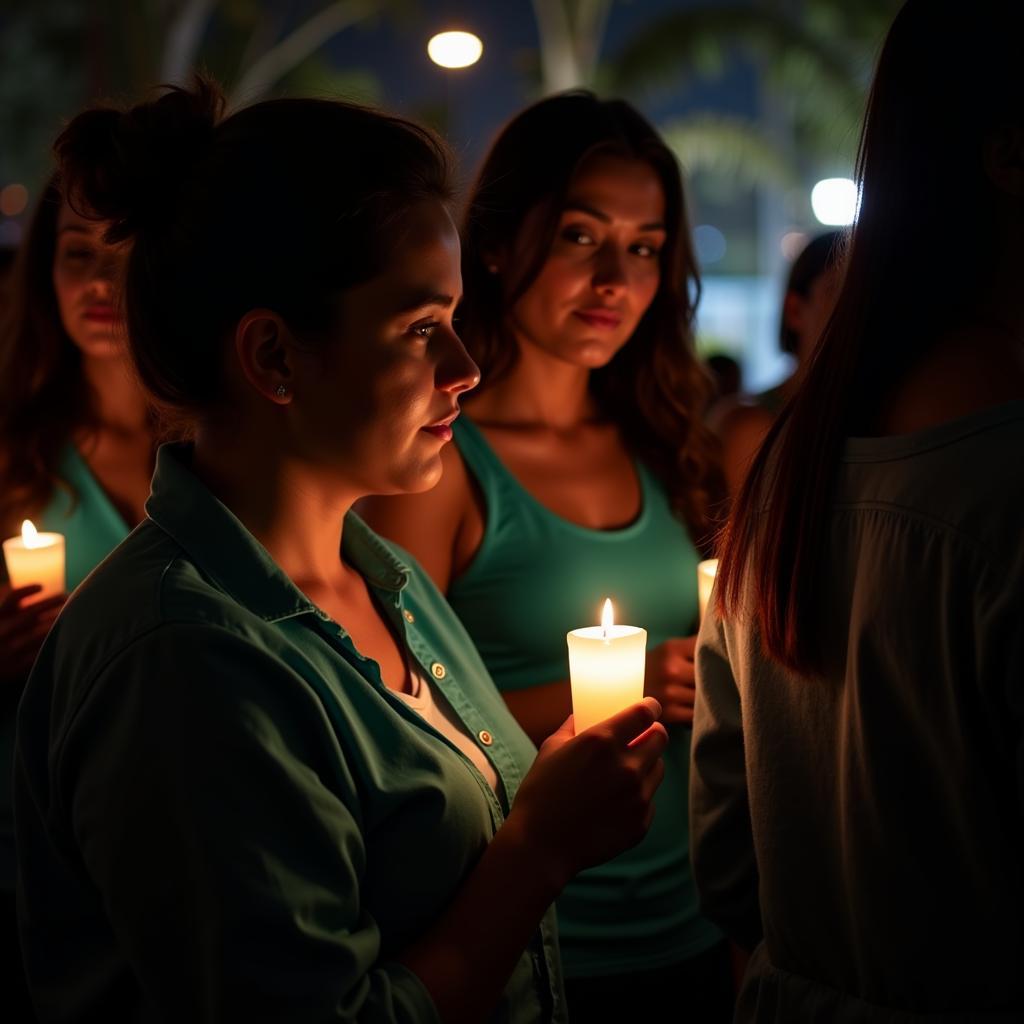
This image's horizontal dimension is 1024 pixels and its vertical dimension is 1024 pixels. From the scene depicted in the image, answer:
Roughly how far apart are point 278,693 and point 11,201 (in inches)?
800

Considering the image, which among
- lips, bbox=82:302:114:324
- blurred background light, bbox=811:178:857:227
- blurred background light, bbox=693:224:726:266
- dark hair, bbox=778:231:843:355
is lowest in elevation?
lips, bbox=82:302:114:324

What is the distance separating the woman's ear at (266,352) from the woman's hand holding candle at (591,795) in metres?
0.62

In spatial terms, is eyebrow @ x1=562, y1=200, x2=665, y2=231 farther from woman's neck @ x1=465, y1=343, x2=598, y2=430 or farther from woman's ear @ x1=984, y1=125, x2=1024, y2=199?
woman's ear @ x1=984, y1=125, x2=1024, y2=199

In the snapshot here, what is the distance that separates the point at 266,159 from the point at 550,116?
1.38 m

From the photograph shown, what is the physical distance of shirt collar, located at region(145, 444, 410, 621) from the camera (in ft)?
4.99

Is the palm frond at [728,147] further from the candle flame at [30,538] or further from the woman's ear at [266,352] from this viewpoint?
the woman's ear at [266,352]

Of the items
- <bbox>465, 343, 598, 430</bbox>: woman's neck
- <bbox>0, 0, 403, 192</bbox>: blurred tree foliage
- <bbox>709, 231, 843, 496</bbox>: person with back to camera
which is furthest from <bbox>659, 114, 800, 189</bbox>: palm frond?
<bbox>465, 343, 598, 430</bbox>: woman's neck

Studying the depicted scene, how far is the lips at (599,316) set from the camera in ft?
9.09

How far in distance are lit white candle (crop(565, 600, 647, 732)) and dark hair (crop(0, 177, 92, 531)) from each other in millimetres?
1640

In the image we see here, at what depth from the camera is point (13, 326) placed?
9.98 ft

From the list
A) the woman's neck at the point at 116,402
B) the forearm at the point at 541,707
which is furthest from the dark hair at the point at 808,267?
the woman's neck at the point at 116,402

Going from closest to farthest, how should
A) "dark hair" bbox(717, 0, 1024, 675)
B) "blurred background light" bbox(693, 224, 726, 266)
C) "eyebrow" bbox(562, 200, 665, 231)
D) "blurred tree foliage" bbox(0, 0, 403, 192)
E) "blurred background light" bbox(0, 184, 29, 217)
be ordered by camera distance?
"dark hair" bbox(717, 0, 1024, 675) < "eyebrow" bbox(562, 200, 665, 231) < "blurred tree foliage" bbox(0, 0, 403, 192) < "blurred background light" bbox(0, 184, 29, 217) < "blurred background light" bbox(693, 224, 726, 266)

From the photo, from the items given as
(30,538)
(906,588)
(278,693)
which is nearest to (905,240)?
(906,588)

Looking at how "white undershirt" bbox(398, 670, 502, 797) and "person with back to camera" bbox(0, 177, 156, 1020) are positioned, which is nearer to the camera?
"white undershirt" bbox(398, 670, 502, 797)
